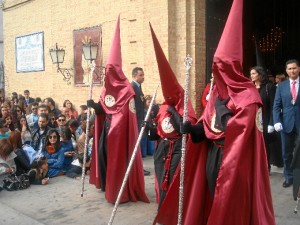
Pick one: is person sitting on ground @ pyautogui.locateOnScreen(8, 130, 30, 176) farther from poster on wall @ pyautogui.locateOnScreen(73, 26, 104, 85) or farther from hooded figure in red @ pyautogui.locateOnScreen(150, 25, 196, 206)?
poster on wall @ pyautogui.locateOnScreen(73, 26, 104, 85)

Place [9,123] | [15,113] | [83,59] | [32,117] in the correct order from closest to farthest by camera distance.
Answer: [9,123]
[15,113]
[32,117]
[83,59]

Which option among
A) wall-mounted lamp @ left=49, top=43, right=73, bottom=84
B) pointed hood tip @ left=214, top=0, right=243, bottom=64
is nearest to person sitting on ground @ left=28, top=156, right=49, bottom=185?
pointed hood tip @ left=214, top=0, right=243, bottom=64

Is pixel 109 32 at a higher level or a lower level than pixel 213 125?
higher

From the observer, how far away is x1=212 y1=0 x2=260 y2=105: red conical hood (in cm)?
369

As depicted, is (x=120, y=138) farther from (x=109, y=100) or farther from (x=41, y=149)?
(x=41, y=149)

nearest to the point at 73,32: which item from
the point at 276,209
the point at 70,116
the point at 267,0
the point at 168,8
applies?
the point at 70,116

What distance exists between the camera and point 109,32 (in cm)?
1136

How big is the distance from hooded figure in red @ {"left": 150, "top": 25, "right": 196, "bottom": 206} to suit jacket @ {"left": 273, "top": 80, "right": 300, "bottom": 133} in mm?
2304

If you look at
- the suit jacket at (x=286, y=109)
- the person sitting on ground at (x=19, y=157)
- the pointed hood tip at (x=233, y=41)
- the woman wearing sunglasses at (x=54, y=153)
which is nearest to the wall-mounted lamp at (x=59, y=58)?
the woman wearing sunglasses at (x=54, y=153)

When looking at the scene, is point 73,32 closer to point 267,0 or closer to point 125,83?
point 267,0

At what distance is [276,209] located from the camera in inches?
213

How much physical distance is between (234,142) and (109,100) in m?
2.77

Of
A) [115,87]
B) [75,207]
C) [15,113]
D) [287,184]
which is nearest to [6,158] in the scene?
[75,207]

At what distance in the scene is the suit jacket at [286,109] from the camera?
6.36 metres
